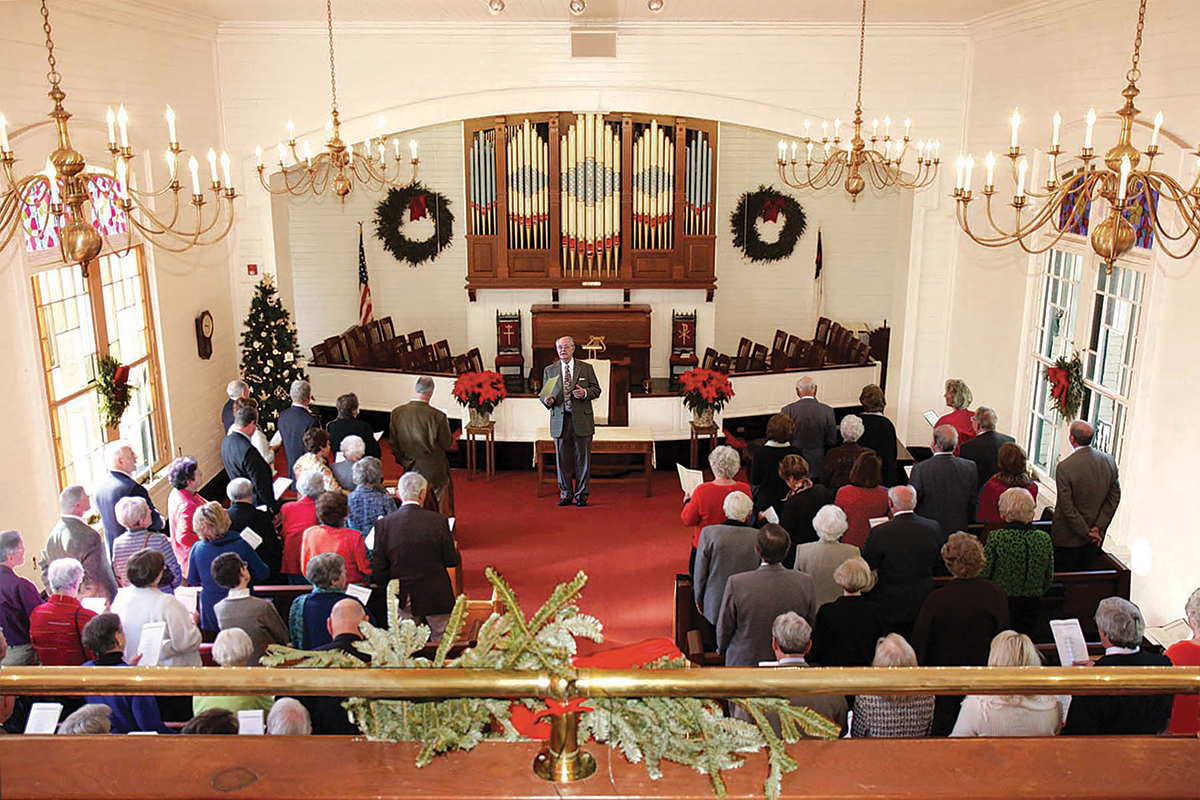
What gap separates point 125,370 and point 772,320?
393 inches

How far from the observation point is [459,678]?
183 cm

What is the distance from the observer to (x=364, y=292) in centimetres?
1440

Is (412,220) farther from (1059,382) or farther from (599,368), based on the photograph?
(1059,382)

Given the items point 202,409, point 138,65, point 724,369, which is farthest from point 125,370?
point 724,369

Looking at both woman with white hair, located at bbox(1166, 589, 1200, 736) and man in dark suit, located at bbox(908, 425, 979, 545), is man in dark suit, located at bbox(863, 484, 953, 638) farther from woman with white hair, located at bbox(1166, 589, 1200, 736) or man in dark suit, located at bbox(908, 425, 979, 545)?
woman with white hair, located at bbox(1166, 589, 1200, 736)

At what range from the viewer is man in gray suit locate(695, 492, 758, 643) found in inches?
228

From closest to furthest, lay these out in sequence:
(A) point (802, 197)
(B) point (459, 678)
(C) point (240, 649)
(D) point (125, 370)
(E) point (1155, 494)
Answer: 1. (B) point (459, 678)
2. (C) point (240, 649)
3. (E) point (1155, 494)
4. (D) point (125, 370)
5. (A) point (802, 197)

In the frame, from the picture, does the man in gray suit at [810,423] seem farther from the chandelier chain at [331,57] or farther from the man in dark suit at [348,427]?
the chandelier chain at [331,57]

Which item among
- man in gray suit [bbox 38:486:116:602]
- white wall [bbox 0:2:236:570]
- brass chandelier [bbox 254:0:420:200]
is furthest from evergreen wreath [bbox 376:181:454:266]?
man in gray suit [bbox 38:486:116:602]

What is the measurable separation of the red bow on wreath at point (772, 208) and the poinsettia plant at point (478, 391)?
21.1 feet

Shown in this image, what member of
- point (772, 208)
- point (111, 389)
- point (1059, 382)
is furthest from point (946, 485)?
point (772, 208)

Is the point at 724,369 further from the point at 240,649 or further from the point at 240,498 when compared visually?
the point at 240,649

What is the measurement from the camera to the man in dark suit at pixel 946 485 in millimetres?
6742

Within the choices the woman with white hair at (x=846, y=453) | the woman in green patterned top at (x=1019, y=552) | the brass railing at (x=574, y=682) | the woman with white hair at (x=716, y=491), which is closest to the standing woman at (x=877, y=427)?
the woman with white hair at (x=846, y=453)
